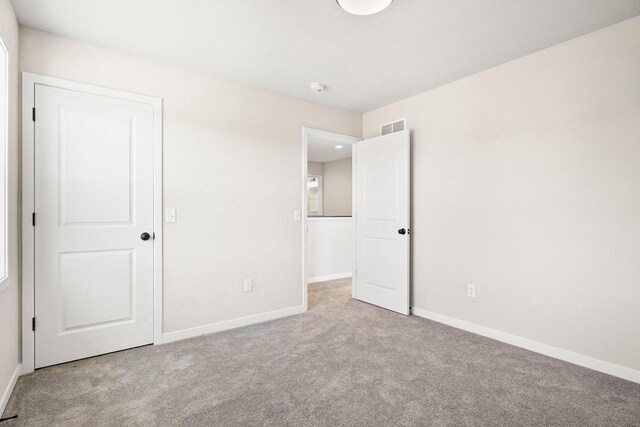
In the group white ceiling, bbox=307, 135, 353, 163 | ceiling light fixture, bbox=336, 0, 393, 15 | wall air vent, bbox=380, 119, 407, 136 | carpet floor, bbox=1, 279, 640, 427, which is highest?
ceiling light fixture, bbox=336, 0, 393, 15

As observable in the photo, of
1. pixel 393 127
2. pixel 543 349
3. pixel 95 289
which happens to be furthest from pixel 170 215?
pixel 543 349

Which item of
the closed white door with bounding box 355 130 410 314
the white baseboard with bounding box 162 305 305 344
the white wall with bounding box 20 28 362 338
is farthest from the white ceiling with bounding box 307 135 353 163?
the white baseboard with bounding box 162 305 305 344

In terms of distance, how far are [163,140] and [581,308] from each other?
3.61 metres

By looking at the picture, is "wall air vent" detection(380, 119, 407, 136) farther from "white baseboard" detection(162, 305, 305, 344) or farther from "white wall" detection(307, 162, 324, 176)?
"white wall" detection(307, 162, 324, 176)

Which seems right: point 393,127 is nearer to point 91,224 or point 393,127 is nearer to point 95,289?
point 91,224

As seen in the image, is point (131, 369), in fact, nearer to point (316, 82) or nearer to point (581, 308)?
point (316, 82)

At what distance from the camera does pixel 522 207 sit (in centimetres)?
269

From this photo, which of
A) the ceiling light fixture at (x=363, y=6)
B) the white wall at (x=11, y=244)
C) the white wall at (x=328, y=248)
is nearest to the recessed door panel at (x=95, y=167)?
the white wall at (x=11, y=244)

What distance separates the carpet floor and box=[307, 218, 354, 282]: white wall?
2.44 meters

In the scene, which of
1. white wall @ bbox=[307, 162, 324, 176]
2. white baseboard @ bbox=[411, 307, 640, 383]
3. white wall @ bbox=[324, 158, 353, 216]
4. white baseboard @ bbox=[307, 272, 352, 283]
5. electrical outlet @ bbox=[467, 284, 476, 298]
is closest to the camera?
white baseboard @ bbox=[411, 307, 640, 383]

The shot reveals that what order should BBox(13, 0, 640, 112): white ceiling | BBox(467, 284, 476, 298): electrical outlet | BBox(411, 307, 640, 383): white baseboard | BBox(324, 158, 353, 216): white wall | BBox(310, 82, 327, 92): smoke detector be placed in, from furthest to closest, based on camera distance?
BBox(324, 158, 353, 216): white wall, BBox(310, 82, 327, 92): smoke detector, BBox(467, 284, 476, 298): electrical outlet, BBox(411, 307, 640, 383): white baseboard, BBox(13, 0, 640, 112): white ceiling

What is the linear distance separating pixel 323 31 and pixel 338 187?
5205 mm

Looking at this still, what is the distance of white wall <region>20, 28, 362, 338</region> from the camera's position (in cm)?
259

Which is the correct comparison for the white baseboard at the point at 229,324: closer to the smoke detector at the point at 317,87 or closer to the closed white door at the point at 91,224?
the closed white door at the point at 91,224
